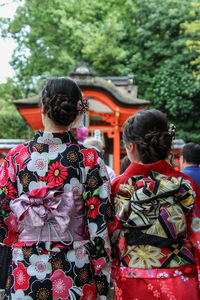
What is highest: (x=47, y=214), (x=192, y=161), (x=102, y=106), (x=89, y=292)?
(x=47, y=214)

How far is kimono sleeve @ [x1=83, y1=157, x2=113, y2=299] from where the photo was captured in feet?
A: 5.02

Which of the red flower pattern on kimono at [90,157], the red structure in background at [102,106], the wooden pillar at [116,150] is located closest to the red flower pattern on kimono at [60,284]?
the red flower pattern on kimono at [90,157]

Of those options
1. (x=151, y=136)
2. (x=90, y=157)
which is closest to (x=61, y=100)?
(x=90, y=157)

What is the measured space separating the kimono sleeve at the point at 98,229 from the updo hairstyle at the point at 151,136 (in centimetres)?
30

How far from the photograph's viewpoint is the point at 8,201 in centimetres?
156

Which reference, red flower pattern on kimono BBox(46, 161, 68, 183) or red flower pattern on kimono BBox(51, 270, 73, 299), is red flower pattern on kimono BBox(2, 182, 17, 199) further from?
red flower pattern on kimono BBox(51, 270, 73, 299)

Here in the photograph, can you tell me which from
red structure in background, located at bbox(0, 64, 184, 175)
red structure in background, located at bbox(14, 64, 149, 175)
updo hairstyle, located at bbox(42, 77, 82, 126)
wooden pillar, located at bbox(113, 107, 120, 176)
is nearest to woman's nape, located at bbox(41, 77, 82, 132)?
updo hairstyle, located at bbox(42, 77, 82, 126)

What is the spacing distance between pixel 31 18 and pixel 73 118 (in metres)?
21.0

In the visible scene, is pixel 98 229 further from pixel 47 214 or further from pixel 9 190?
pixel 9 190

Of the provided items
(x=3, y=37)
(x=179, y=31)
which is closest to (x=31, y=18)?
(x=3, y=37)

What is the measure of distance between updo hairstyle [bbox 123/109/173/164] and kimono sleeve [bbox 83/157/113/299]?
30cm

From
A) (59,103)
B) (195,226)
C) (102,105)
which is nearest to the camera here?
(59,103)

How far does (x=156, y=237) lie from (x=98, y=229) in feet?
0.98

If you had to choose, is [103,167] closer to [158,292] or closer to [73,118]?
[73,118]
